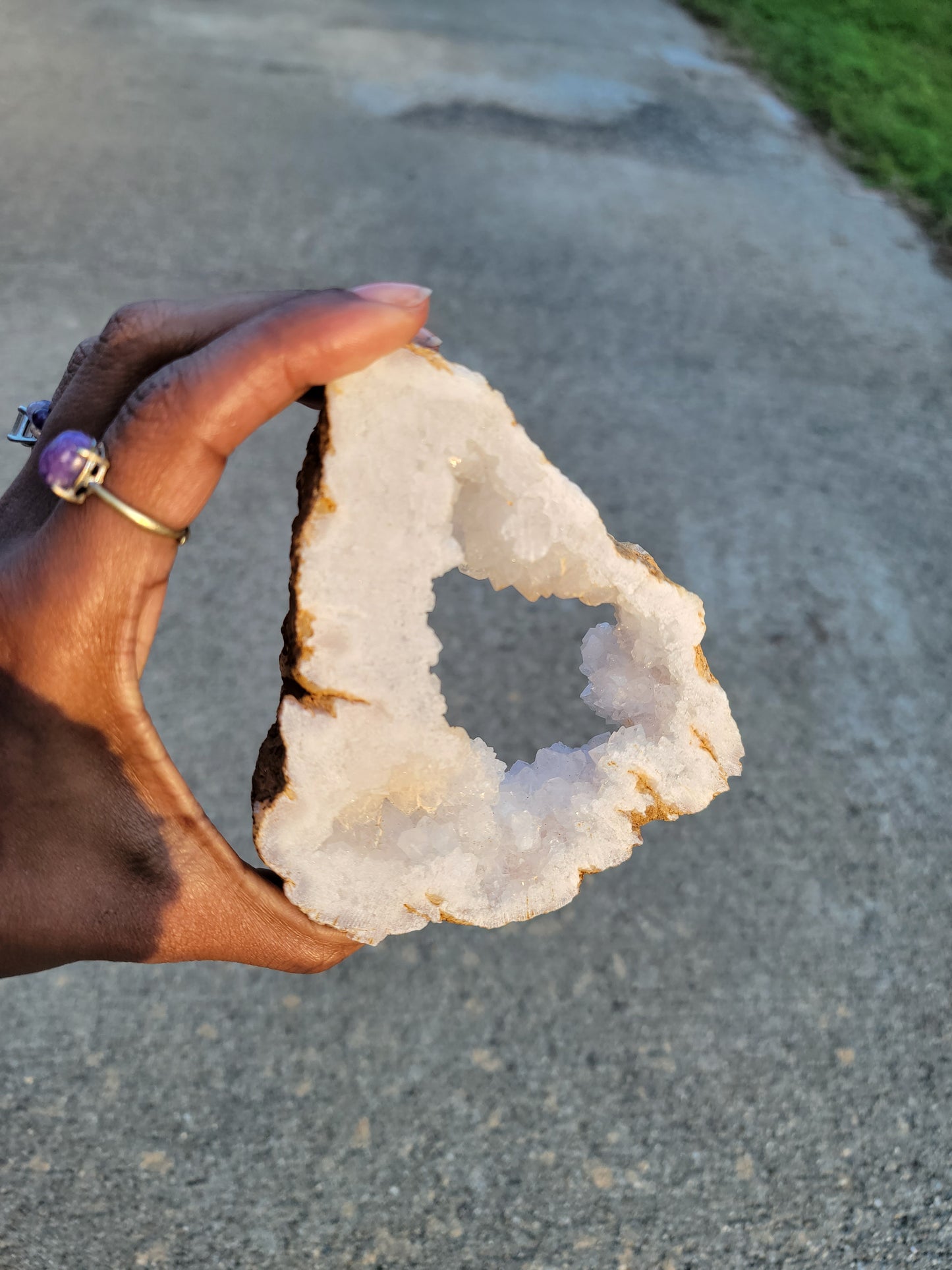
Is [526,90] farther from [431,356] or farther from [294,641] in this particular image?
[294,641]

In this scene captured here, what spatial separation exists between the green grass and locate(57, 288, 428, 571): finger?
3.71 metres

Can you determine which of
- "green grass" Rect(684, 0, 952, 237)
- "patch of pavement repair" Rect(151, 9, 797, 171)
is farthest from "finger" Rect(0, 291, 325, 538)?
"green grass" Rect(684, 0, 952, 237)

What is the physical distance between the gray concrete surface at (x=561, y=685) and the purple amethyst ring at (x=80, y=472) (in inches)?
46.7

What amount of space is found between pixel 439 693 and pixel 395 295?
0.40 meters

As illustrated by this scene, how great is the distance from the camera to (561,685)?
217 cm

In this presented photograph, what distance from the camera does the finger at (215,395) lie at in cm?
80

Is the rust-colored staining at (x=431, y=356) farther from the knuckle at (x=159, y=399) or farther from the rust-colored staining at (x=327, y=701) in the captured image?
the rust-colored staining at (x=327, y=701)

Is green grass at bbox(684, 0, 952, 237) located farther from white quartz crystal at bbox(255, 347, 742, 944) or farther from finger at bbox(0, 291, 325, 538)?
finger at bbox(0, 291, 325, 538)

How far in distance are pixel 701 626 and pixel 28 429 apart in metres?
0.79

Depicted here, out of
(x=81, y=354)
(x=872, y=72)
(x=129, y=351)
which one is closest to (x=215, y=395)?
(x=129, y=351)

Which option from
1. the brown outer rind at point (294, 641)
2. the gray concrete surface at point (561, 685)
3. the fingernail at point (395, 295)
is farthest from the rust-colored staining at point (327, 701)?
the gray concrete surface at point (561, 685)

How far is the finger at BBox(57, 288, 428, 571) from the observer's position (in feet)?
2.64

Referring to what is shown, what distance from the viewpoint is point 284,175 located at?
338 centimetres

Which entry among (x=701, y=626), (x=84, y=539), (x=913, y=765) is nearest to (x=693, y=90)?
(x=913, y=765)
